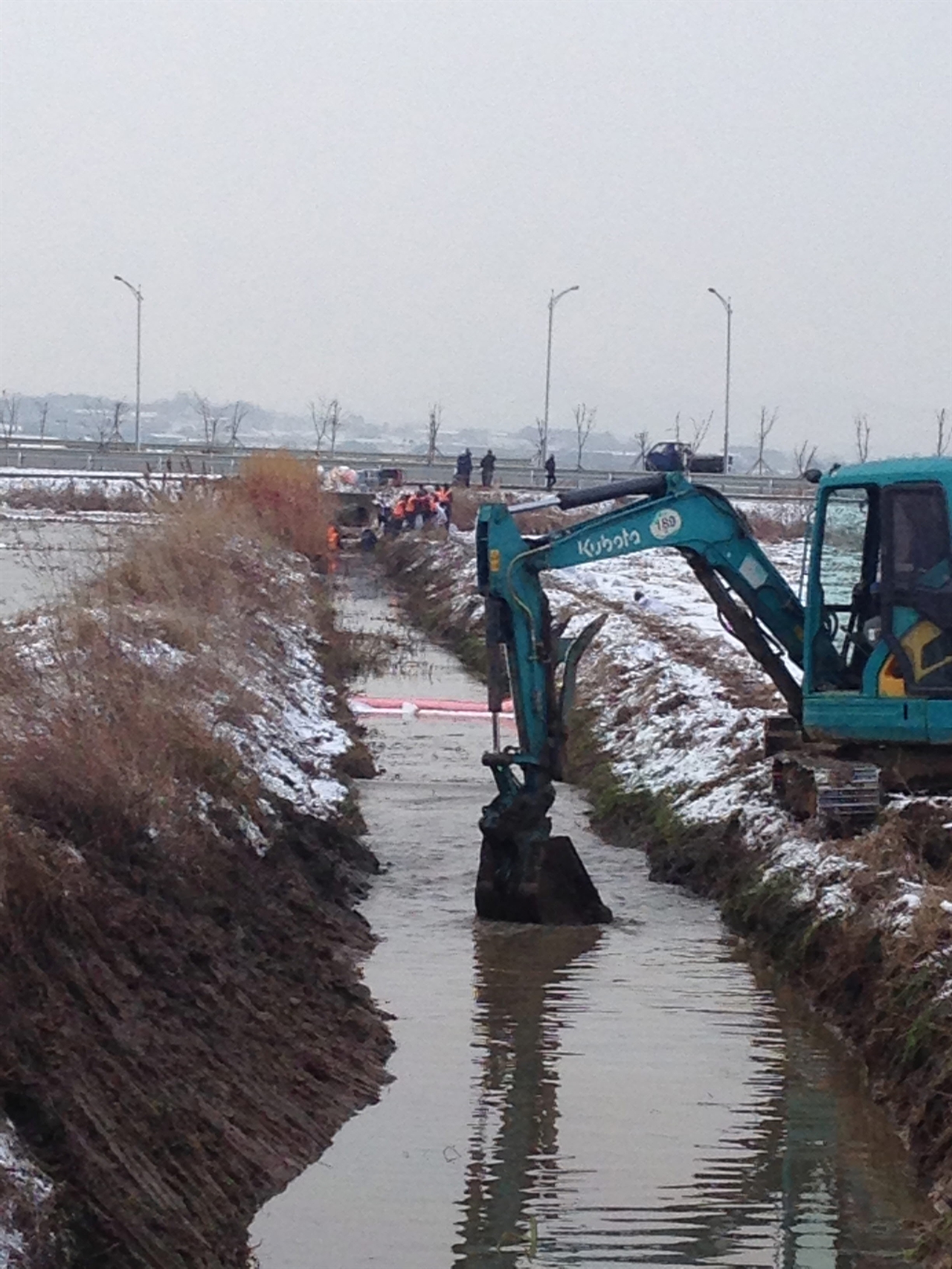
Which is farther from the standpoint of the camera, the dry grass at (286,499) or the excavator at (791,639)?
the dry grass at (286,499)

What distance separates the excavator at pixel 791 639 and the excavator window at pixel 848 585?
0.01m

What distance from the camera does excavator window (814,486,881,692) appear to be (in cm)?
1313

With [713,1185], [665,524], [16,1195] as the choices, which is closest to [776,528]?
[665,524]

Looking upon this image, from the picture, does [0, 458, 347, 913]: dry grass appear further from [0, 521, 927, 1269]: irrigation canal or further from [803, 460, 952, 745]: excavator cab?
[803, 460, 952, 745]: excavator cab

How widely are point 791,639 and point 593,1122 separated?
5.58 meters

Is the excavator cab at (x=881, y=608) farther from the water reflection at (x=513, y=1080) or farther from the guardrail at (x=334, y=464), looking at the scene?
the guardrail at (x=334, y=464)

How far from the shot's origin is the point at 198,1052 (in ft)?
27.2

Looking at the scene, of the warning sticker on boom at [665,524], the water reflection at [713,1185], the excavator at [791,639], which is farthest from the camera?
the warning sticker on boom at [665,524]

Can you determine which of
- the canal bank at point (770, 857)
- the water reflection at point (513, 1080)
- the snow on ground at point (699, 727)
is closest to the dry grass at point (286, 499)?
the snow on ground at point (699, 727)

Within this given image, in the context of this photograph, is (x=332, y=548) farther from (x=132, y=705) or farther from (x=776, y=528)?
(x=132, y=705)

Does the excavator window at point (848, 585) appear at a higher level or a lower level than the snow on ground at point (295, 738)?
higher

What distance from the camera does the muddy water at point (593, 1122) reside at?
311 inches

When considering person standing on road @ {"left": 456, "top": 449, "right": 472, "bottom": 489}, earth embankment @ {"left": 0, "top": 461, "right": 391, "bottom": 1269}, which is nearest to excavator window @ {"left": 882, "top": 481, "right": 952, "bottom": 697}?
earth embankment @ {"left": 0, "top": 461, "right": 391, "bottom": 1269}

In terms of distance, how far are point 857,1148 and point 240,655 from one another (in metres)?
10.5
